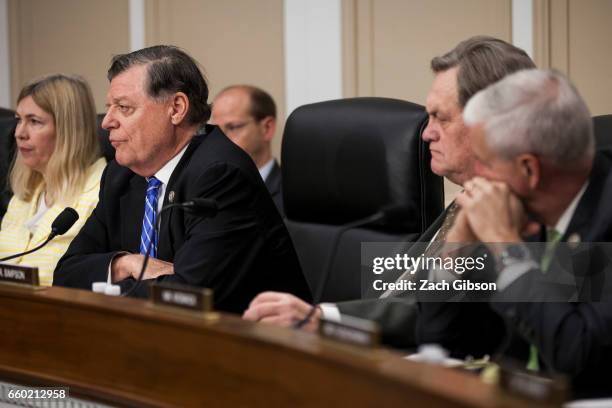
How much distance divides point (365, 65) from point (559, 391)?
291 centimetres

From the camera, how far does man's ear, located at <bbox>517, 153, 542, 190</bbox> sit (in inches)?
66.0

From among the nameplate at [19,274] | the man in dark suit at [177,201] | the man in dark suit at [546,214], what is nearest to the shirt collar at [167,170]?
the man in dark suit at [177,201]

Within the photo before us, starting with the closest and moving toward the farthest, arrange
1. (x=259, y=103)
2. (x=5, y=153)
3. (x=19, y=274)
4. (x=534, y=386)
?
1. (x=534, y=386)
2. (x=19, y=274)
3. (x=5, y=153)
4. (x=259, y=103)

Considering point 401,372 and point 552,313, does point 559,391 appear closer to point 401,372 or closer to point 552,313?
point 401,372

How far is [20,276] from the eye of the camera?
6.63ft

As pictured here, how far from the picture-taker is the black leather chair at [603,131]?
2.23m

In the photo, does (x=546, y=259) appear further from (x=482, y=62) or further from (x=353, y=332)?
(x=482, y=62)

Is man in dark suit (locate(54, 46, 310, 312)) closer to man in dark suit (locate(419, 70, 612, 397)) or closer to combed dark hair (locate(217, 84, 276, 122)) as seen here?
man in dark suit (locate(419, 70, 612, 397))

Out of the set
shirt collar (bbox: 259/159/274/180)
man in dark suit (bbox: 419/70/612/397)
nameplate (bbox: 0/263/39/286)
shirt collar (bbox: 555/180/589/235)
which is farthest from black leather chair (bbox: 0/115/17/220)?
shirt collar (bbox: 555/180/589/235)

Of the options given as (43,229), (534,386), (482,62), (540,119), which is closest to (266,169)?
(43,229)

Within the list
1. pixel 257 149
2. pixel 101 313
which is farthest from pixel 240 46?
pixel 101 313

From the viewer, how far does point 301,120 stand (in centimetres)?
293

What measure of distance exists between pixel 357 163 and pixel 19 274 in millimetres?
1085

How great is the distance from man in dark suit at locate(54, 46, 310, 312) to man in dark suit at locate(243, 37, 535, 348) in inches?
14.0
